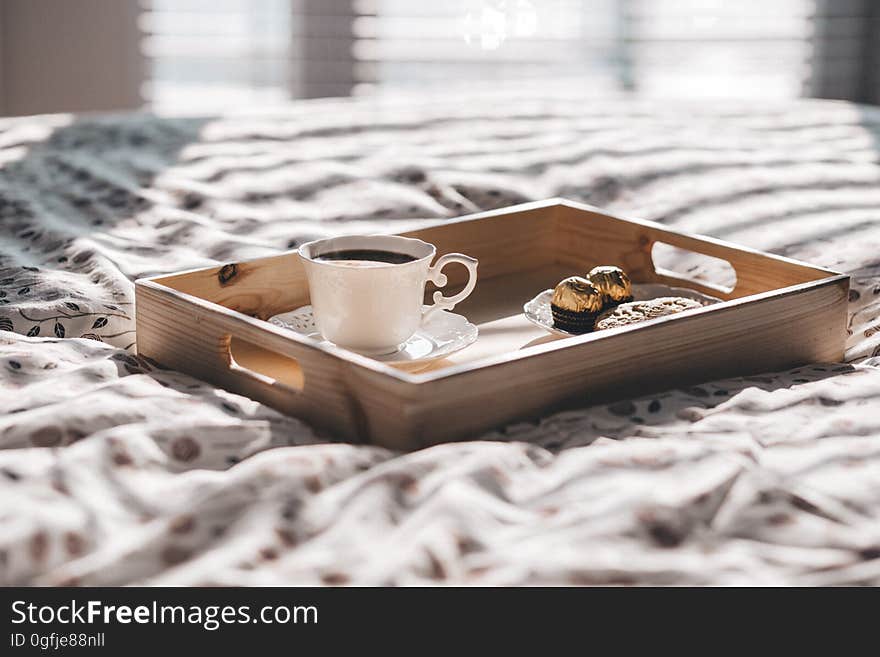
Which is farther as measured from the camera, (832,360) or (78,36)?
(78,36)

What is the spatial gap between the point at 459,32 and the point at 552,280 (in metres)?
2.59

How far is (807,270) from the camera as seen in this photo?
3.12 ft

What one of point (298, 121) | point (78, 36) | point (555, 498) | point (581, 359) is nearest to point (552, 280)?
point (581, 359)

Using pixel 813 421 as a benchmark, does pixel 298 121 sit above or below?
above

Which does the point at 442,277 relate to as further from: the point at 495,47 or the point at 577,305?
the point at 495,47

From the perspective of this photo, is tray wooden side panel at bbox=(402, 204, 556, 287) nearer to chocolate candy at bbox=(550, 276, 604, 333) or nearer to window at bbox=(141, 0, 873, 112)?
chocolate candy at bbox=(550, 276, 604, 333)

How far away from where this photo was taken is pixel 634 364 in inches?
30.8

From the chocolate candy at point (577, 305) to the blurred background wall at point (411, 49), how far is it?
2677 millimetres

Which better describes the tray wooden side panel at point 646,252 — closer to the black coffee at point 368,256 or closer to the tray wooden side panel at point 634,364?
the tray wooden side panel at point 634,364

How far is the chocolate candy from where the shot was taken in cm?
92

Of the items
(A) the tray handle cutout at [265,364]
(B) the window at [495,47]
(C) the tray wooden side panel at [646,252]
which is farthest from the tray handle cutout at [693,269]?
(B) the window at [495,47]

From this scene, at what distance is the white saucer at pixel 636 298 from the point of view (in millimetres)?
945

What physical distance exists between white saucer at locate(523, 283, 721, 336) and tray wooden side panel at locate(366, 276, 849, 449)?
13 centimetres
